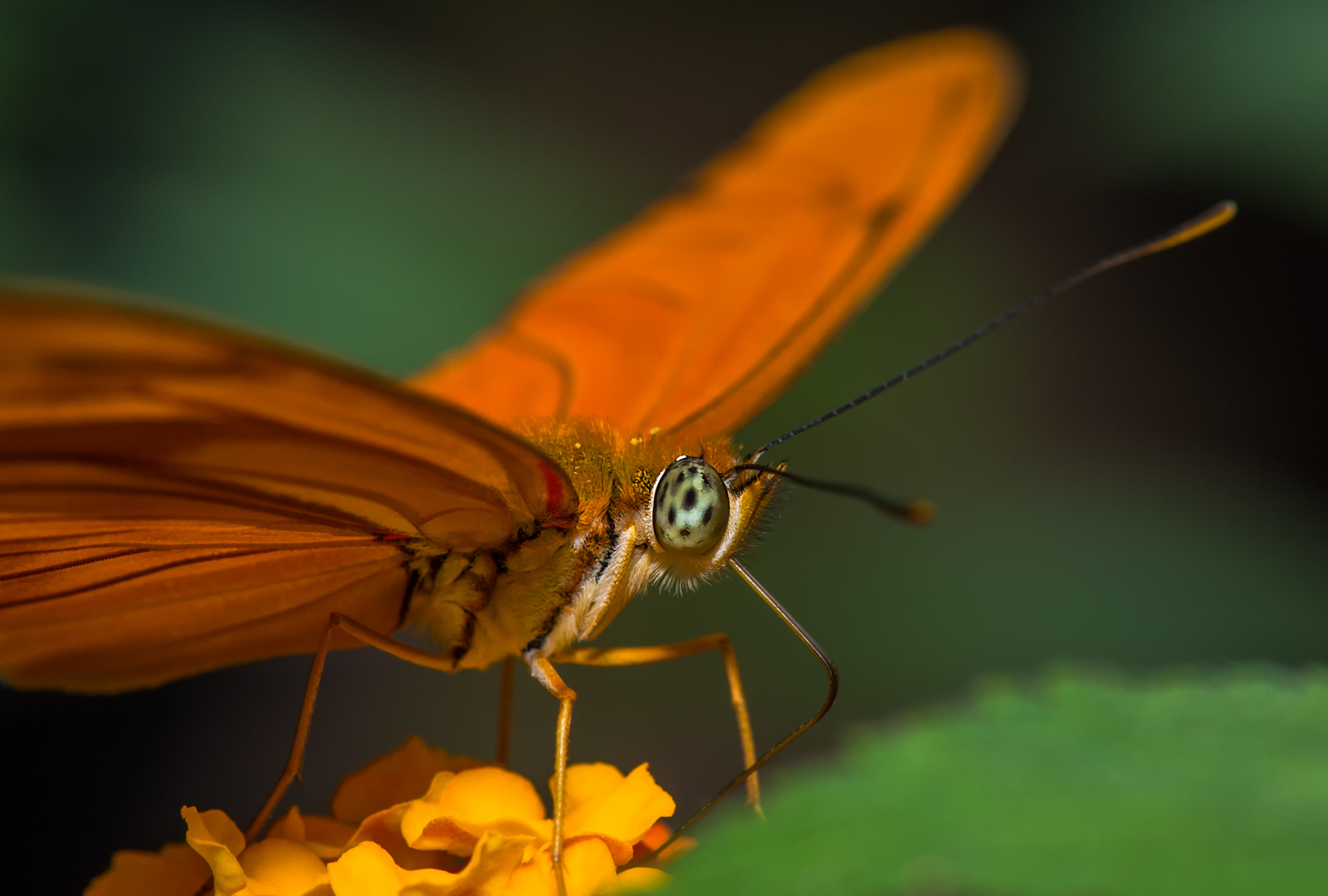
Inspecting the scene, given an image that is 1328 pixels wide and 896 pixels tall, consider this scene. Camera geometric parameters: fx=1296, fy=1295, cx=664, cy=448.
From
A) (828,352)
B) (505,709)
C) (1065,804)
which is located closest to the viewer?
(1065,804)

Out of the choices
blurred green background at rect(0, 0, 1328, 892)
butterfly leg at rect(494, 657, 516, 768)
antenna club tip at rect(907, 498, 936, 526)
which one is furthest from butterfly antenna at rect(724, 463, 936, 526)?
blurred green background at rect(0, 0, 1328, 892)

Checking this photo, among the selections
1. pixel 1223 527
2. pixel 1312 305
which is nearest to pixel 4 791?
pixel 1223 527

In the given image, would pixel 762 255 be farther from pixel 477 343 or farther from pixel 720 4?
pixel 720 4

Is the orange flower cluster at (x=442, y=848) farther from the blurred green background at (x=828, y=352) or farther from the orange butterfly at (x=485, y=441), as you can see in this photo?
the blurred green background at (x=828, y=352)

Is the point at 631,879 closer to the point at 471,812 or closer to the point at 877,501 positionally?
the point at 471,812

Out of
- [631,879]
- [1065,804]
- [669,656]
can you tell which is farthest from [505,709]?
[1065,804]

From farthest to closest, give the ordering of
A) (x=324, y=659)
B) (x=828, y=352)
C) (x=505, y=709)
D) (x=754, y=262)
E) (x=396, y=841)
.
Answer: (x=828, y=352)
(x=754, y=262)
(x=505, y=709)
(x=324, y=659)
(x=396, y=841)
